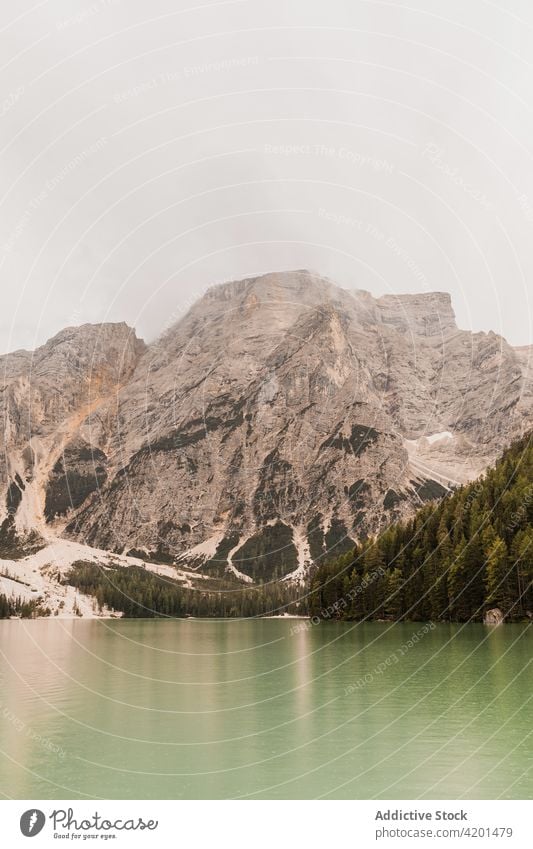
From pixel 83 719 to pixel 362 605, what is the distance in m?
87.1

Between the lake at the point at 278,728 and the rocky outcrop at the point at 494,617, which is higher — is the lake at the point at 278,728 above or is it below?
above

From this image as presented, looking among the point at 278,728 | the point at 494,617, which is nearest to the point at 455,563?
the point at 494,617

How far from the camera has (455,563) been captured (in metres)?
102

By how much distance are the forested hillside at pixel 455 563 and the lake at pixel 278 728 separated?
96.7ft

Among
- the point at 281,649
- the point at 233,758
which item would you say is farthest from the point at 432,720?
the point at 281,649

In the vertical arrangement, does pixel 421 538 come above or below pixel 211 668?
above

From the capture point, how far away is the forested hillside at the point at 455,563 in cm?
9362
